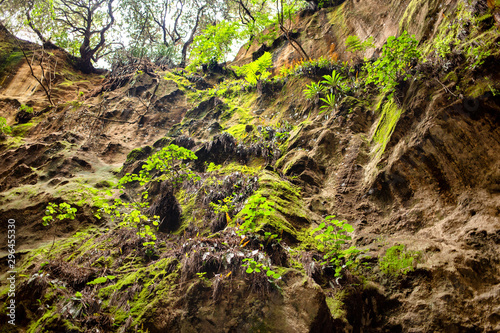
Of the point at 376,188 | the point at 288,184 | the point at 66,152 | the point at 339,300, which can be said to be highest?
the point at 376,188

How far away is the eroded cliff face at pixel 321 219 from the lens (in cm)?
289

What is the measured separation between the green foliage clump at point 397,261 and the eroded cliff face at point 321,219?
61 mm

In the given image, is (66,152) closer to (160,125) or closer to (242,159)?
(160,125)

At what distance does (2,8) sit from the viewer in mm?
13461

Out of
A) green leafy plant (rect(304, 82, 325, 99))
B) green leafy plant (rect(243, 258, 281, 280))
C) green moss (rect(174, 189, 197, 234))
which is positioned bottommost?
green moss (rect(174, 189, 197, 234))

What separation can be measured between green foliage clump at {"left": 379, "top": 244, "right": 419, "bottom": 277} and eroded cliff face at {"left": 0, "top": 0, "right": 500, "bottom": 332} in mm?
61

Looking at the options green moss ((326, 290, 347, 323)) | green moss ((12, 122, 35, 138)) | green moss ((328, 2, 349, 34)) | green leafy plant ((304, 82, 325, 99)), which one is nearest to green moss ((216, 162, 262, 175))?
green leafy plant ((304, 82, 325, 99))

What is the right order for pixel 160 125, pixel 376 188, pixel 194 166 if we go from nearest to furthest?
pixel 376 188 < pixel 194 166 < pixel 160 125

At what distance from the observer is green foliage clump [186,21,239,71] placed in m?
13.3

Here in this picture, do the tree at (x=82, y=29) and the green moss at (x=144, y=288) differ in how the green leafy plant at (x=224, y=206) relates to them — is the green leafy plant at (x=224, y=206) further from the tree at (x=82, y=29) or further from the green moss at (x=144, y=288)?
the tree at (x=82, y=29)

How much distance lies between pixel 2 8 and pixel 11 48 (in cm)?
204

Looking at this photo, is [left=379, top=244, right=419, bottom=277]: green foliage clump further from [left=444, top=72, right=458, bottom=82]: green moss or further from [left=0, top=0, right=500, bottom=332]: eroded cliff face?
[left=444, top=72, right=458, bottom=82]: green moss

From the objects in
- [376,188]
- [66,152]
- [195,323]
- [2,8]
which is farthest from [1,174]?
[2,8]

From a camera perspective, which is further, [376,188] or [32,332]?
[376,188]
